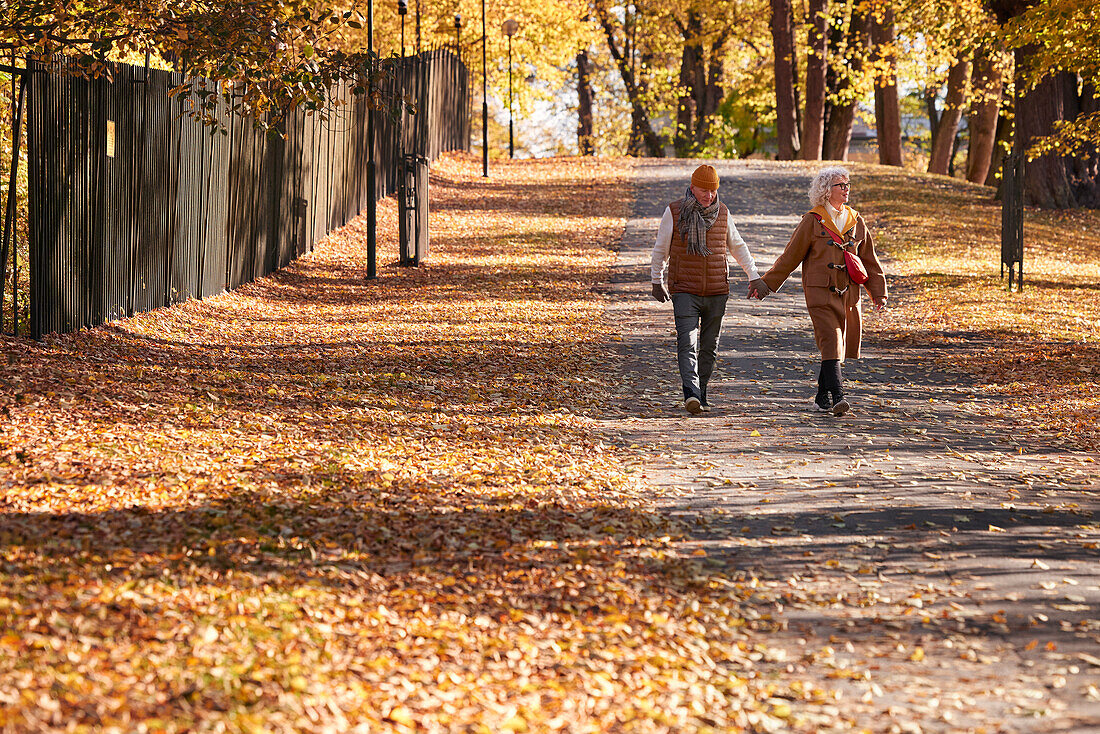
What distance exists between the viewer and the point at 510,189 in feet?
87.9

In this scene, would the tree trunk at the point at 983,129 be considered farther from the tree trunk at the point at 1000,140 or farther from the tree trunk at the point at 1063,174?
the tree trunk at the point at 1063,174

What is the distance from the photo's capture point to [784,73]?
31.9 metres

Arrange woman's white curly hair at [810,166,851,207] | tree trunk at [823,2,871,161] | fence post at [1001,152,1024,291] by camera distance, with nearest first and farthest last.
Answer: woman's white curly hair at [810,166,851,207] → fence post at [1001,152,1024,291] → tree trunk at [823,2,871,161]

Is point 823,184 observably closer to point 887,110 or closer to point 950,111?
point 950,111

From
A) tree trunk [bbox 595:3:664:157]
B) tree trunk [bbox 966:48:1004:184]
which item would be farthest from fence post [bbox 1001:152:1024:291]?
tree trunk [bbox 595:3:664:157]

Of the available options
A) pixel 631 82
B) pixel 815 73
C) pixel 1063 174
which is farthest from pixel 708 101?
pixel 1063 174

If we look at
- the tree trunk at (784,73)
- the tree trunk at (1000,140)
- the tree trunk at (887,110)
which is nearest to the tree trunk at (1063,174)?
the tree trunk at (1000,140)

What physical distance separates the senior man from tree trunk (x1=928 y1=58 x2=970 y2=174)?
22.2m

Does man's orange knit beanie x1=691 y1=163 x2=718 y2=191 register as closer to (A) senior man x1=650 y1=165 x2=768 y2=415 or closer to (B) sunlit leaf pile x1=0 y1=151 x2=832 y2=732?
(A) senior man x1=650 y1=165 x2=768 y2=415

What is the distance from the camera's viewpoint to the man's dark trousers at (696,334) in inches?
342

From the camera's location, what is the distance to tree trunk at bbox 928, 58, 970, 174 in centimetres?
3044

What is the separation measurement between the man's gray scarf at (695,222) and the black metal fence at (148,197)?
4.95 m

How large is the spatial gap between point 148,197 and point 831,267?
6670 mm

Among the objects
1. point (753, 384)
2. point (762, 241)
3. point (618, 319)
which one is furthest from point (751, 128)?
point (753, 384)
